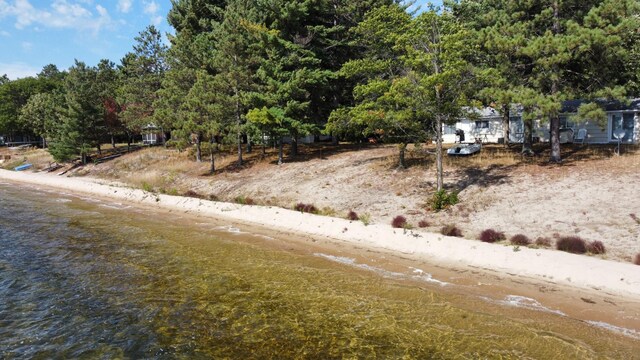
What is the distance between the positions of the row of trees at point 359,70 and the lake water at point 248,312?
11318 mm

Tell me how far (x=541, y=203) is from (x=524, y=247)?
518 centimetres

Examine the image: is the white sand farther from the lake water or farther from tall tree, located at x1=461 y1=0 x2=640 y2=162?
tall tree, located at x1=461 y1=0 x2=640 y2=162

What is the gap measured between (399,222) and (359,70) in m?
11.7

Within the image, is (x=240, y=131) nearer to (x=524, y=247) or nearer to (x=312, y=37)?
(x=312, y=37)

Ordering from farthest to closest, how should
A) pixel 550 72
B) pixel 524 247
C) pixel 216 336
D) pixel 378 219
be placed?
pixel 550 72, pixel 378 219, pixel 524 247, pixel 216 336

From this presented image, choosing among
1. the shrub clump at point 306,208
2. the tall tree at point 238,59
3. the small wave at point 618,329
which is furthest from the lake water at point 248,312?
the tall tree at point 238,59

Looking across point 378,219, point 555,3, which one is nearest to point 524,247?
point 378,219

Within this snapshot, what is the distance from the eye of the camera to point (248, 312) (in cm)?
1149

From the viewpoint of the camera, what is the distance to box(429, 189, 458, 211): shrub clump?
21.5m

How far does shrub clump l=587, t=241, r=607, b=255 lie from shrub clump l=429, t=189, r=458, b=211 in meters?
7.31

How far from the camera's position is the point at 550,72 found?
23.2 metres

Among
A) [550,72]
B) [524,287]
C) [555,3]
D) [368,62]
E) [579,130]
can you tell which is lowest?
[524,287]

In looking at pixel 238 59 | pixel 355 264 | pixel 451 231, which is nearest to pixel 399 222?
pixel 451 231

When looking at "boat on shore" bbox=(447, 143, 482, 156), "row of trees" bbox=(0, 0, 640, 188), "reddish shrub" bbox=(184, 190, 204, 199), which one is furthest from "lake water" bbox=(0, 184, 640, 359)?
"boat on shore" bbox=(447, 143, 482, 156)
